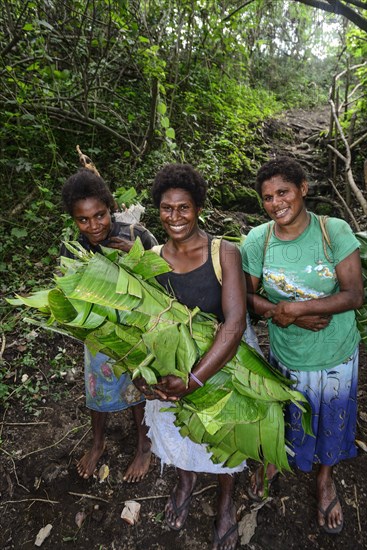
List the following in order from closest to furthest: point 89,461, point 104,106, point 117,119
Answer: point 89,461 < point 104,106 < point 117,119

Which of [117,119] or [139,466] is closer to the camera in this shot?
[139,466]

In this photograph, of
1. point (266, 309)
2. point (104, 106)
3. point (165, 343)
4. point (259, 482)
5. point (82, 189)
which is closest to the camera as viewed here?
point (165, 343)

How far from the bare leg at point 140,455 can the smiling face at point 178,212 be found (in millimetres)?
1342

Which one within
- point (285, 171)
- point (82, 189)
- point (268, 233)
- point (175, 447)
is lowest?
point (175, 447)

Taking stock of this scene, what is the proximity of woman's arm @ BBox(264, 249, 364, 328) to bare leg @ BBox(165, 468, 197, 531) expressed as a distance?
1.24 meters

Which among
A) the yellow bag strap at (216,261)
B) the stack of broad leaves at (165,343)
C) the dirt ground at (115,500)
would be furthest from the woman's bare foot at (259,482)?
the yellow bag strap at (216,261)

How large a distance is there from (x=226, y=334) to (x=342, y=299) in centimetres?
57

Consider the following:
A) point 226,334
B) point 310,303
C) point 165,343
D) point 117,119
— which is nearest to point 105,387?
point 165,343

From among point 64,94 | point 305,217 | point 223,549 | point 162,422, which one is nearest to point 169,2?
point 64,94

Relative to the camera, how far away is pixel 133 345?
1.49 meters

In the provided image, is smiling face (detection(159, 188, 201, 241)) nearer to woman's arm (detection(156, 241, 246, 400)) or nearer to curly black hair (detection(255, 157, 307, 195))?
woman's arm (detection(156, 241, 246, 400))

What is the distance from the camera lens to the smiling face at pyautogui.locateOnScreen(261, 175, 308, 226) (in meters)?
1.60

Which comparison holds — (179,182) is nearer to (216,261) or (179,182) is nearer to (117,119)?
(216,261)

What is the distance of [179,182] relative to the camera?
4.94 feet
